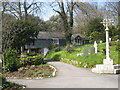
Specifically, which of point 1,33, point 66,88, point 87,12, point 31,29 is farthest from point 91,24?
point 66,88

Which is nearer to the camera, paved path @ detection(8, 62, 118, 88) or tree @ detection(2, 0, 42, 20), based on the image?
paved path @ detection(8, 62, 118, 88)

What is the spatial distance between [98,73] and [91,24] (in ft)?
74.5

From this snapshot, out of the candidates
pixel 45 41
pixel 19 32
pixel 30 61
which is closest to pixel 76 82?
pixel 30 61

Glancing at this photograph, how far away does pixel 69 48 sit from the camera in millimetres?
22531

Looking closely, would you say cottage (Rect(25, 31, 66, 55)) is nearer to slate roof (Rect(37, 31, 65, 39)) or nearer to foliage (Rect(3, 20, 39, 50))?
slate roof (Rect(37, 31, 65, 39))

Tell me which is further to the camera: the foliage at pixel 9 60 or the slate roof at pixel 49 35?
the slate roof at pixel 49 35

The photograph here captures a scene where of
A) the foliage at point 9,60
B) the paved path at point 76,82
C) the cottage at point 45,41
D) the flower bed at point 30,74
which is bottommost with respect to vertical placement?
the flower bed at point 30,74

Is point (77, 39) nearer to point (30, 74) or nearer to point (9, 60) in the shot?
point (9, 60)

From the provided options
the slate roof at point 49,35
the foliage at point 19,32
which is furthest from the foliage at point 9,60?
the slate roof at point 49,35

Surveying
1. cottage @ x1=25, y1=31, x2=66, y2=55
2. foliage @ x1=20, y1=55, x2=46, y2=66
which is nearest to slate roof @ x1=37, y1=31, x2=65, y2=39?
cottage @ x1=25, y1=31, x2=66, y2=55

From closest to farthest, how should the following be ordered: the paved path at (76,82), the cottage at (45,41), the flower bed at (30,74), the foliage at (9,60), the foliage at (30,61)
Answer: the paved path at (76,82)
the flower bed at (30,74)
the foliage at (9,60)
the foliage at (30,61)
the cottage at (45,41)

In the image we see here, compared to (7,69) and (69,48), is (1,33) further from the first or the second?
(69,48)

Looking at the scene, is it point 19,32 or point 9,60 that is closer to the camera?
point 9,60

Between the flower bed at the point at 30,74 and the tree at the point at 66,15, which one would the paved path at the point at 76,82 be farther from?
the tree at the point at 66,15
